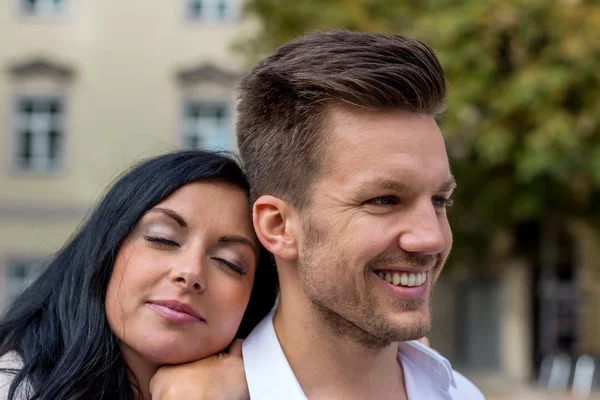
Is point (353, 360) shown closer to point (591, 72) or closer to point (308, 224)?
point (308, 224)

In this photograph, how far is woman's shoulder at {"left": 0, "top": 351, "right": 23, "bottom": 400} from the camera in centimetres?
210

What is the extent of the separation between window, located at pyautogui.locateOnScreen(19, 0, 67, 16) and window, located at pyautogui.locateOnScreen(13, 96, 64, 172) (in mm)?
1726

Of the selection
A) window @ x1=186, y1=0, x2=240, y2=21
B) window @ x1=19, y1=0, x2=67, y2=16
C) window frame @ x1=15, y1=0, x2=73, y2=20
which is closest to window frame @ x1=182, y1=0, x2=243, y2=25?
window @ x1=186, y1=0, x2=240, y2=21

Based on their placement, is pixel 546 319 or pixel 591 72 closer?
pixel 591 72

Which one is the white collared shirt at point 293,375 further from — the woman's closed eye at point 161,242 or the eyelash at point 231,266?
the woman's closed eye at point 161,242

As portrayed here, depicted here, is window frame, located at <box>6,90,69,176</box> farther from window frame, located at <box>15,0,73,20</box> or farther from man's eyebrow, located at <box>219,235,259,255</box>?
man's eyebrow, located at <box>219,235,259,255</box>

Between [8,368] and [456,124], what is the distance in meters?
8.03

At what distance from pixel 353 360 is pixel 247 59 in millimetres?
10579

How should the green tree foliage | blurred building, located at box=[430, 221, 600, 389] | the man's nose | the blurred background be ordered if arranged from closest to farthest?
the man's nose < the green tree foliage < the blurred background < blurred building, located at box=[430, 221, 600, 389]

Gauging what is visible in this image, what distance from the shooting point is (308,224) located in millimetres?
2113

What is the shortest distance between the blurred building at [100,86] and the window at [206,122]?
0.07 feet

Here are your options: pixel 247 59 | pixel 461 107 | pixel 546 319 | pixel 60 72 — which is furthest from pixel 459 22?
pixel 60 72

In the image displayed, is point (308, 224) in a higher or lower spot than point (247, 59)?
higher

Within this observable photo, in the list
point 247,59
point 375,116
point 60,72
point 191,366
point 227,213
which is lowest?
point 60,72
